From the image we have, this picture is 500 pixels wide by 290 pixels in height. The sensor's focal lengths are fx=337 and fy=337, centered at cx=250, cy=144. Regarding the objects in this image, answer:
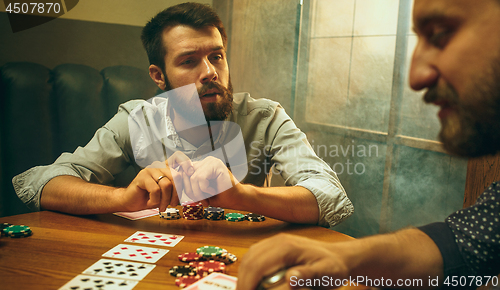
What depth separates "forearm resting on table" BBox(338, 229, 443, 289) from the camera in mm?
633

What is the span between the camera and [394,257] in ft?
2.18

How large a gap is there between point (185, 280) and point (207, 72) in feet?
3.69

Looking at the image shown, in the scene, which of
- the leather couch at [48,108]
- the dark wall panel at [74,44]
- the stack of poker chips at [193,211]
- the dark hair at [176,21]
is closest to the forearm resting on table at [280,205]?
the stack of poker chips at [193,211]

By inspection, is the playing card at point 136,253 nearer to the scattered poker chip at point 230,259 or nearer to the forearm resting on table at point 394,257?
the scattered poker chip at point 230,259

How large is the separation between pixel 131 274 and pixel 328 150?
7.32 feet

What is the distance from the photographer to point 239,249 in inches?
35.5

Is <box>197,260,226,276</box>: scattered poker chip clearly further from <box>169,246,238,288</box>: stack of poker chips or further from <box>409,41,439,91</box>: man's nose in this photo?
<box>409,41,439,91</box>: man's nose

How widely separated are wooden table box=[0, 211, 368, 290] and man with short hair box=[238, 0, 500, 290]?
27cm

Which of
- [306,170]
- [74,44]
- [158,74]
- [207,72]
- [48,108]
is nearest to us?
[306,170]

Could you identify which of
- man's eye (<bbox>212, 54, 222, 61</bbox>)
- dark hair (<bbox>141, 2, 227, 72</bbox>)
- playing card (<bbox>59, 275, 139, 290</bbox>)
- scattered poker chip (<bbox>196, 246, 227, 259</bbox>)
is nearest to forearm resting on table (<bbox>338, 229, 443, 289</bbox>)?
scattered poker chip (<bbox>196, 246, 227, 259</bbox>)

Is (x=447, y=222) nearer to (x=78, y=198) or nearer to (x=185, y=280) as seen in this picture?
(x=185, y=280)

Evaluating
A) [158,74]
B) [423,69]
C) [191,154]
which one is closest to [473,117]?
[423,69]

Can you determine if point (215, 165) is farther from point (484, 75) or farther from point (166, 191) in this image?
point (484, 75)

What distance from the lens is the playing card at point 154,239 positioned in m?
0.92
